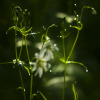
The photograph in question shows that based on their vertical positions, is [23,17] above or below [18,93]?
above

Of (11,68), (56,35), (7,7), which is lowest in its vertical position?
(11,68)

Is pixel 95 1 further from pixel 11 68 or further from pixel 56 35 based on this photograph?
pixel 11 68

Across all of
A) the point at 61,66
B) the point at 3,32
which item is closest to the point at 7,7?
the point at 3,32

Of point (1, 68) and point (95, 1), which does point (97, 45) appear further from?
point (1, 68)

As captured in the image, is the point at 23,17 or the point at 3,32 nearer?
the point at 23,17

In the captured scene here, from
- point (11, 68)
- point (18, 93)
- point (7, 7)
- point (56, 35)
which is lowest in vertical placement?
point (18, 93)

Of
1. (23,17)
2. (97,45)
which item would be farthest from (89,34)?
(23,17)
